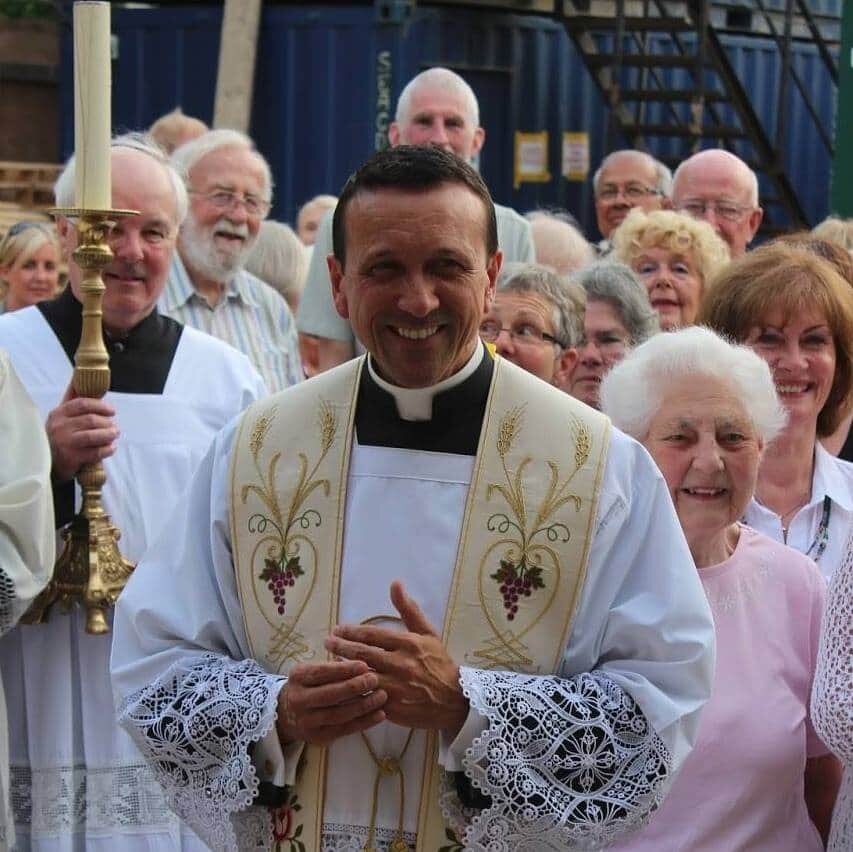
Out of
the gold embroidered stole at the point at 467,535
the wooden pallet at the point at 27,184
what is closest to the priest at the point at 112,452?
the gold embroidered stole at the point at 467,535

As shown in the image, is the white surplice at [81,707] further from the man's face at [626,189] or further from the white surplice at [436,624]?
the man's face at [626,189]

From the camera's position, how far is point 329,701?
106 inches

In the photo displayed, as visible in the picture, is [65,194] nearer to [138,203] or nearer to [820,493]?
[138,203]

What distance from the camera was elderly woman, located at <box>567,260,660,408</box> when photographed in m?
5.15

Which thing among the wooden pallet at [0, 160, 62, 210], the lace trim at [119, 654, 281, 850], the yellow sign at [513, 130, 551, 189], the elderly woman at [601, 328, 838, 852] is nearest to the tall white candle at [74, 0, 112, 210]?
the elderly woman at [601, 328, 838, 852]

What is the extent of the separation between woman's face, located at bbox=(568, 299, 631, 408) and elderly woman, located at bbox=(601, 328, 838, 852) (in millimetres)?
1387

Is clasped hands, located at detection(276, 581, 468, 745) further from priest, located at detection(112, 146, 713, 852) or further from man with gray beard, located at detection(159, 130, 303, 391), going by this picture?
man with gray beard, located at detection(159, 130, 303, 391)

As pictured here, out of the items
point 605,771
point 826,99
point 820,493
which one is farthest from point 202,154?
point 826,99

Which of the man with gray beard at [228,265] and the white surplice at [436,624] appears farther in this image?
the man with gray beard at [228,265]

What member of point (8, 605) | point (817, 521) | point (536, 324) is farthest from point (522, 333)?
point (8, 605)

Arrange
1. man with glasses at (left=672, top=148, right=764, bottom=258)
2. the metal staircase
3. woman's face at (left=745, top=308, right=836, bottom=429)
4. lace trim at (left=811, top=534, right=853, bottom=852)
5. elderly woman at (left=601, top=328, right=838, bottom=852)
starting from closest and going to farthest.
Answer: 1. lace trim at (left=811, top=534, right=853, bottom=852)
2. elderly woman at (left=601, top=328, right=838, bottom=852)
3. woman's face at (left=745, top=308, right=836, bottom=429)
4. man with glasses at (left=672, top=148, right=764, bottom=258)
5. the metal staircase

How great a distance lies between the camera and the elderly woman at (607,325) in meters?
5.15

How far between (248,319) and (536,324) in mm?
1745

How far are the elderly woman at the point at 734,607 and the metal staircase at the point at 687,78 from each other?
11.0 metres
